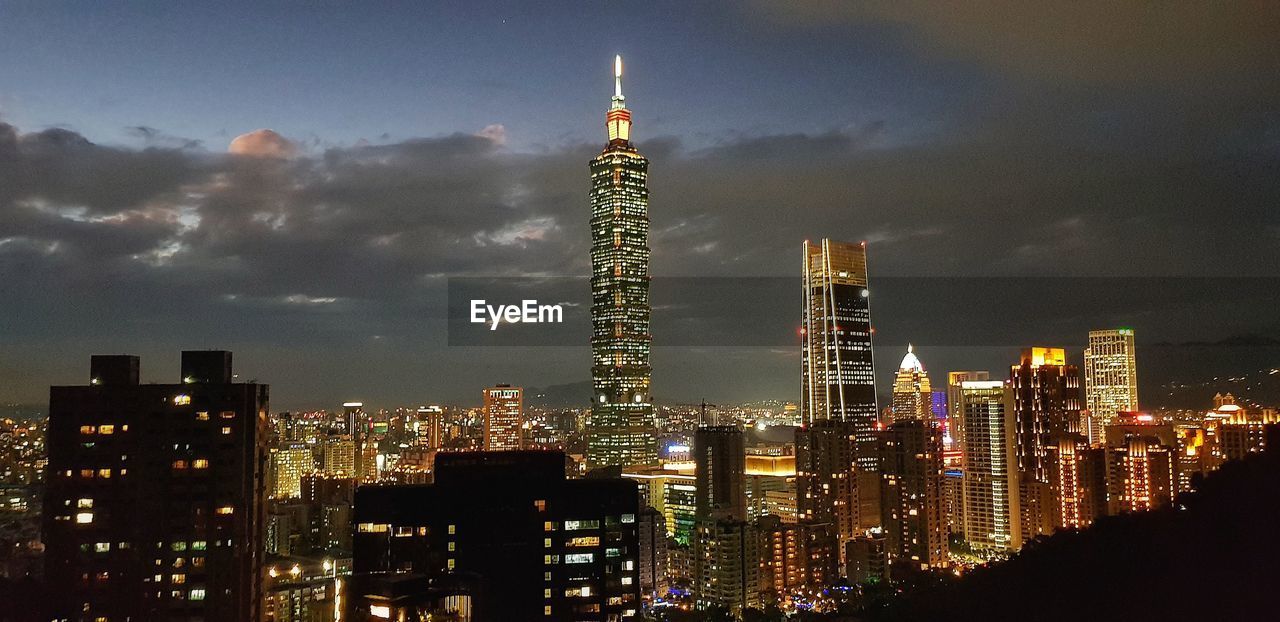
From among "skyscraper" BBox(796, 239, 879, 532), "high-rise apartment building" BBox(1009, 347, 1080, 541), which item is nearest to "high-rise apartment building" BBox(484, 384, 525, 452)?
"skyscraper" BBox(796, 239, 879, 532)

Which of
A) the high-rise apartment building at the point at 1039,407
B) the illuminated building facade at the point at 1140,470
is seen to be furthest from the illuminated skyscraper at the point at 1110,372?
the illuminated building facade at the point at 1140,470

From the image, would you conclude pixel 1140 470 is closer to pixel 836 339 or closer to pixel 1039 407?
pixel 1039 407

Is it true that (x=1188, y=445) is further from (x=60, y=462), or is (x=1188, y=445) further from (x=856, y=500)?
(x=60, y=462)

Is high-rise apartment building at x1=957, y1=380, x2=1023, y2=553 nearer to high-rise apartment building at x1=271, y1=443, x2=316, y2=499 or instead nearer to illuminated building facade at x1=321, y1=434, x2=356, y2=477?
illuminated building facade at x1=321, y1=434, x2=356, y2=477

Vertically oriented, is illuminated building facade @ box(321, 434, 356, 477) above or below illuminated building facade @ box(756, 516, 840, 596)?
above

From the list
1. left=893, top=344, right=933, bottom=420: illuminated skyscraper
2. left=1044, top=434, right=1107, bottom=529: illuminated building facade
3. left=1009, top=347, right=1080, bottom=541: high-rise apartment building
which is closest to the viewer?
left=1044, top=434, right=1107, bottom=529: illuminated building facade

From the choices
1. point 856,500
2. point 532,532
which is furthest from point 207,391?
point 856,500

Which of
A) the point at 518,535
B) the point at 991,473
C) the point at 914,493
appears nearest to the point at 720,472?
the point at 914,493
